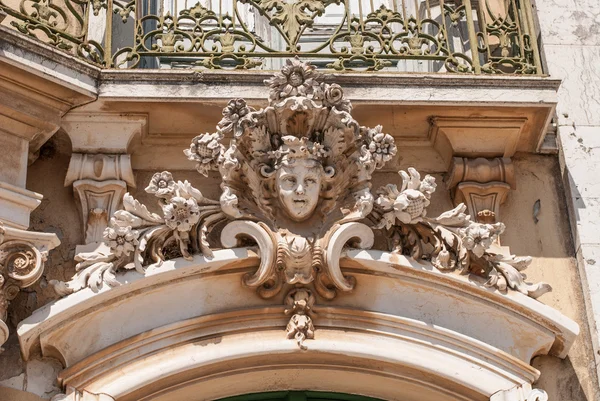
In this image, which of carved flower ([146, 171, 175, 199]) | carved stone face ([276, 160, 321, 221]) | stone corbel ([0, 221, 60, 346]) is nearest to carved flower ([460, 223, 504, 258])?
carved stone face ([276, 160, 321, 221])

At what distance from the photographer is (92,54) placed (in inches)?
301

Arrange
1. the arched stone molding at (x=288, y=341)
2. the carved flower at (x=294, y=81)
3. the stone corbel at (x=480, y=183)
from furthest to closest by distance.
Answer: the stone corbel at (x=480, y=183) < the carved flower at (x=294, y=81) < the arched stone molding at (x=288, y=341)

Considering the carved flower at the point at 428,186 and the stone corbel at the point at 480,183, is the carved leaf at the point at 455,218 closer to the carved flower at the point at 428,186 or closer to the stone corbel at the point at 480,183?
the carved flower at the point at 428,186

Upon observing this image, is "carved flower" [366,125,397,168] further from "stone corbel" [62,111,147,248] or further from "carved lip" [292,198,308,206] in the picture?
"stone corbel" [62,111,147,248]

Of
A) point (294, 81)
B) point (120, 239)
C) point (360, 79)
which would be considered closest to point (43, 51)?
point (120, 239)

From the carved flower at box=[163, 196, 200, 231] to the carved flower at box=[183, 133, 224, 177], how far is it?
22 centimetres

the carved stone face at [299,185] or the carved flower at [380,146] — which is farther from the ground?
the carved flower at [380,146]

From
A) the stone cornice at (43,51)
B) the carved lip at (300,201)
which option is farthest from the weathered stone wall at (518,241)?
the carved lip at (300,201)

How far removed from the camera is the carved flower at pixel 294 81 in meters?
7.30

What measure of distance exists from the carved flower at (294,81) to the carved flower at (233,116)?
6.3 inches

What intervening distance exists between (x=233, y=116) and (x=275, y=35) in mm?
1530

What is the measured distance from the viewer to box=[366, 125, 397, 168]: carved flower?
7312 millimetres

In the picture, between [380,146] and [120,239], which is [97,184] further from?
[380,146]

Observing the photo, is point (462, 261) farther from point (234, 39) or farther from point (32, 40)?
point (32, 40)
